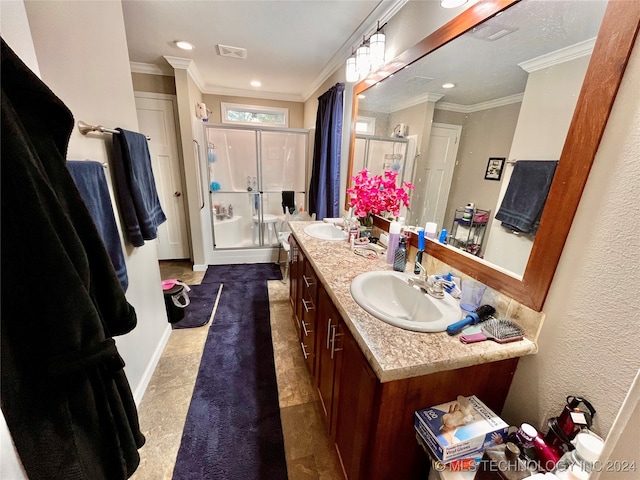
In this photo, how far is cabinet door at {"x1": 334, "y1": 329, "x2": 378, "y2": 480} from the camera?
30.6 inches

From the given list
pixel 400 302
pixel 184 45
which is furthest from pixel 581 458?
pixel 184 45

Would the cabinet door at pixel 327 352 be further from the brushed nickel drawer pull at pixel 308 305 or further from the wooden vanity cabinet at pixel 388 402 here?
the brushed nickel drawer pull at pixel 308 305

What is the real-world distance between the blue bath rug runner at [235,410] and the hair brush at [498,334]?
3.48ft

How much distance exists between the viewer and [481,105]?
3.40ft

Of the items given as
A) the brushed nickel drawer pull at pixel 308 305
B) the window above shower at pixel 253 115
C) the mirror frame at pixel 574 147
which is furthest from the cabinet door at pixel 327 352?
the window above shower at pixel 253 115

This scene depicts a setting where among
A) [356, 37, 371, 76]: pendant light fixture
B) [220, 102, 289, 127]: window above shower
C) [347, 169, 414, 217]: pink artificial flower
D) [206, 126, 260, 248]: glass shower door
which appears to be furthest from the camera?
[220, 102, 289, 127]: window above shower

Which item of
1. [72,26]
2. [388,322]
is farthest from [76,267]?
[72,26]

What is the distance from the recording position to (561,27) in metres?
0.75

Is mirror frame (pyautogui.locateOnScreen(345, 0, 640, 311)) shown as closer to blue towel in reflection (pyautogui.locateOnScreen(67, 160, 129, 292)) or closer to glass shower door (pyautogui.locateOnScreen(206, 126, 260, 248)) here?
blue towel in reflection (pyautogui.locateOnScreen(67, 160, 129, 292))

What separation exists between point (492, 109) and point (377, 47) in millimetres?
955

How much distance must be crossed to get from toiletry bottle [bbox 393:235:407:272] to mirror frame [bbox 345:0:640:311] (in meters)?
0.34

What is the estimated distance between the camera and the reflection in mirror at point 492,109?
0.74 metres

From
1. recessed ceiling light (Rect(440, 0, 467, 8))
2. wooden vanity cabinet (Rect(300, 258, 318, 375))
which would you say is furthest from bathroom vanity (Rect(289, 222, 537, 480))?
recessed ceiling light (Rect(440, 0, 467, 8))

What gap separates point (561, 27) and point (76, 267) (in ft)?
4.83
